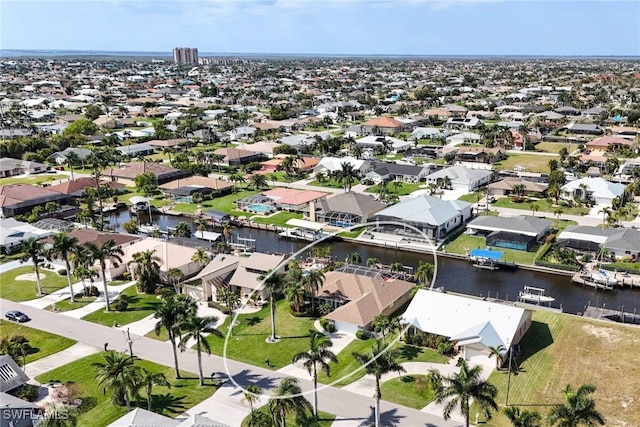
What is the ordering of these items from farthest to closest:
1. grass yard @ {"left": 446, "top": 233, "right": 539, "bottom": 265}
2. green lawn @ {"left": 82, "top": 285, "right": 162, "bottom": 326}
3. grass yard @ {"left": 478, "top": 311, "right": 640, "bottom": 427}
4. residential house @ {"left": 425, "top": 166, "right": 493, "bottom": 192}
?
residential house @ {"left": 425, "top": 166, "right": 493, "bottom": 192} → grass yard @ {"left": 446, "top": 233, "right": 539, "bottom": 265} → green lawn @ {"left": 82, "top": 285, "right": 162, "bottom": 326} → grass yard @ {"left": 478, "top": 311, "right": 640, "bottom": 427}

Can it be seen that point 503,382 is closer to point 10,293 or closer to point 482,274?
point 482,274

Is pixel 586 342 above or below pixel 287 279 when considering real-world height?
below

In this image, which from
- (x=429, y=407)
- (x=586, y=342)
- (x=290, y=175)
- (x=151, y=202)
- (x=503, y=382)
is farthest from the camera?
(x=290, y=175)

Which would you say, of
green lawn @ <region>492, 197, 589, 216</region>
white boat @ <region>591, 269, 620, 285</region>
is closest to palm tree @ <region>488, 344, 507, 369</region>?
white boat @ <region>591, 269, 620, 285</region>

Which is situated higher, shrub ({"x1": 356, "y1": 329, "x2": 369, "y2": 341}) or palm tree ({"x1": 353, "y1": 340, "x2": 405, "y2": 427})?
palm tree ({"x1": 353, "y1": 340, "x2": 405, "y2": 427})

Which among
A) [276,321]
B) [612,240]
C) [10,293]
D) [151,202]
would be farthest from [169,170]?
[612,240]

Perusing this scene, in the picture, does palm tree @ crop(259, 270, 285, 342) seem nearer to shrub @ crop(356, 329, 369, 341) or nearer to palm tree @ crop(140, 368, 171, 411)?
shrub @ crop(356, 329, 369, 341)

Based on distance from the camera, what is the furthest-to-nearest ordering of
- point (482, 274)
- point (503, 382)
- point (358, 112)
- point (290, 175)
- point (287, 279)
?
point (358, 112) → point (290, 175) → point (482, 274) → point (287, 279) → point (503, 382)
